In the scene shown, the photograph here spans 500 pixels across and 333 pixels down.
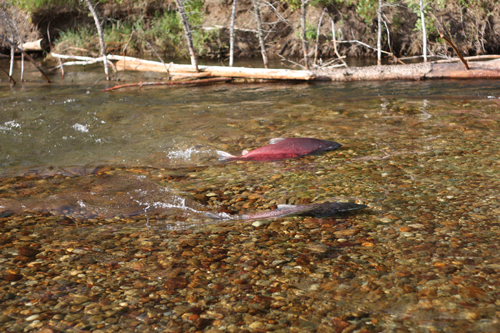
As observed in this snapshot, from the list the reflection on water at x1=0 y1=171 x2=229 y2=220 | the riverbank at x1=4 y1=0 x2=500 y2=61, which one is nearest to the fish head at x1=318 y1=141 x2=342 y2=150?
the reflection on water at x1=0 y1=171 x2=229 y2=220

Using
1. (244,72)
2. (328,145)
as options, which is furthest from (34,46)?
(328,145)

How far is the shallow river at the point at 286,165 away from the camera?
380 cm

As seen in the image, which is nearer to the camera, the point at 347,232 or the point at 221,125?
the point at 347,232

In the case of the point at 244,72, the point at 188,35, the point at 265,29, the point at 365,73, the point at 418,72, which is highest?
the point at 265,29

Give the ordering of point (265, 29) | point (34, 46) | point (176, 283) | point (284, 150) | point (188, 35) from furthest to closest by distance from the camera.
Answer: point (34, 46)
point (265, 29)
point (188, 35)
point (284, 150)
point (176, 283)

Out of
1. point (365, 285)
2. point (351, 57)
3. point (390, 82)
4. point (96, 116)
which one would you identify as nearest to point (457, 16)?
point (351, 57)

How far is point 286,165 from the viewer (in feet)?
19.2

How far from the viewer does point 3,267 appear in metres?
3.34

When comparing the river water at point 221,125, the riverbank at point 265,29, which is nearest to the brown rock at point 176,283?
the river water at point 221,125

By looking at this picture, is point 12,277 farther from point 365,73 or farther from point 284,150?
point 365,73

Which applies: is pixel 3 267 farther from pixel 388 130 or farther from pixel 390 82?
pixel 390 82

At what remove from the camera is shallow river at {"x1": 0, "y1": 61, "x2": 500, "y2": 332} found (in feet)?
12.5

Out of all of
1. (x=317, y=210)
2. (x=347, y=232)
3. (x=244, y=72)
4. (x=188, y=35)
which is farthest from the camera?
(x=244, y=72)

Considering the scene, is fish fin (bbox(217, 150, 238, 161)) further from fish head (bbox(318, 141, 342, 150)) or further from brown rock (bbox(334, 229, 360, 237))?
brown rock (bbox(334, 229, 360, 237))
